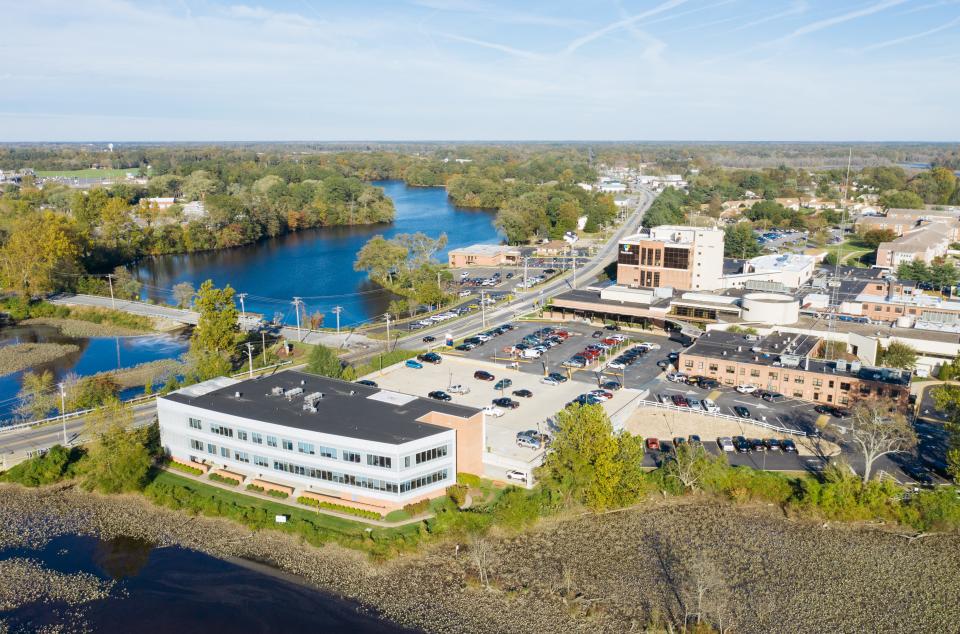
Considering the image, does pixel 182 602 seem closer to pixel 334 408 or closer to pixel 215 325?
pixel 334 408

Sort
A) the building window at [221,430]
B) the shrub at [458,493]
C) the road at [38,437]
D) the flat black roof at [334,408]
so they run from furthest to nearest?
the road at [38,437]
the building window at [221,430]
the flat black roof at [334,408]
the shrub at [458,493]

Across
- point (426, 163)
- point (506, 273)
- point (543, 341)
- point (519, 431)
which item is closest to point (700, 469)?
point (519, 431)

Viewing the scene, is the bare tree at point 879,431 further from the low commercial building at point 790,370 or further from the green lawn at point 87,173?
the green lawn at point 87,173

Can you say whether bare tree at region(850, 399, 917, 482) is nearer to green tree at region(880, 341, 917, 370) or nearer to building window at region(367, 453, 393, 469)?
green tree at region(880, 341, 917, 370)

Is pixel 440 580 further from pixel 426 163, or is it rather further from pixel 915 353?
pixel 426 163

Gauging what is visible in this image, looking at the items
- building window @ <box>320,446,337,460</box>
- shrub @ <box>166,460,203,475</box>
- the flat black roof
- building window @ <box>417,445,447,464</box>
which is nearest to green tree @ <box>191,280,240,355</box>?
the flat black roof

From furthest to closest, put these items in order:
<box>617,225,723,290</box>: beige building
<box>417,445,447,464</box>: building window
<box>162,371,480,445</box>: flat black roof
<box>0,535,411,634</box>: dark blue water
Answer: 1. <box>617,225,723,290</box>: beige building
2. <box>162,371,480,445</box>: flat black roof
3. <box>417,445,447,464</box>: building window
4. <box>0,535,411,634</box>: dark blue water

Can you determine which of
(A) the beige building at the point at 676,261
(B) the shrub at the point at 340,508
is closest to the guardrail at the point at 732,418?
(B) the shrub at the point at 340,508
